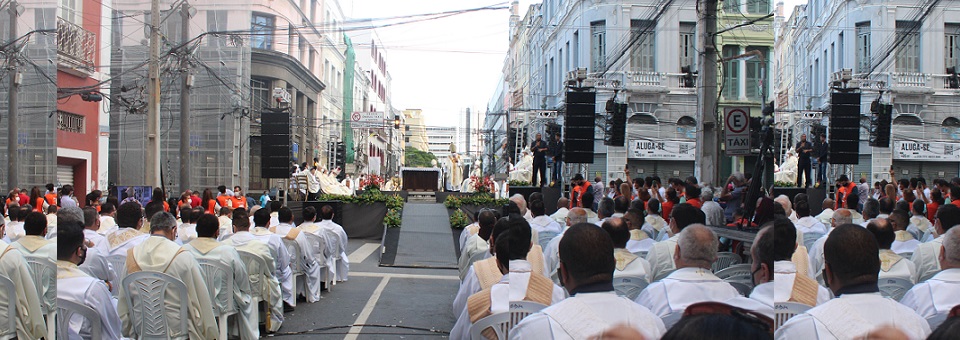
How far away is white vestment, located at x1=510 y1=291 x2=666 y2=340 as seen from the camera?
8.04ft

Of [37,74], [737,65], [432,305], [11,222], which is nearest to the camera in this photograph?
[737,65]

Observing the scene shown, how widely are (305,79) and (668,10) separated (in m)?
30.8

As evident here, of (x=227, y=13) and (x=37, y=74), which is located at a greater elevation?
(x=227, y=13)

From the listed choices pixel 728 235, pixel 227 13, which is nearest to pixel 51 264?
pixel 728 235

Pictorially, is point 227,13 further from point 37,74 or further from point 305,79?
point 305,79

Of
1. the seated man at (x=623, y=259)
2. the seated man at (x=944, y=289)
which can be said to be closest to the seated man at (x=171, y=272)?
the seated man at (x=623, y=259)

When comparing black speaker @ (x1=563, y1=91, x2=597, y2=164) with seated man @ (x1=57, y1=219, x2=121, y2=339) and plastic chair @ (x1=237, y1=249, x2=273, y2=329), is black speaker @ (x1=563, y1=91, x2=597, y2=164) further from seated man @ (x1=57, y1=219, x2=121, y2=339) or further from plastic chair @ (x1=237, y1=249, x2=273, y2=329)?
seated man @ (x1=57, y1=219, x2=121, y2=339)

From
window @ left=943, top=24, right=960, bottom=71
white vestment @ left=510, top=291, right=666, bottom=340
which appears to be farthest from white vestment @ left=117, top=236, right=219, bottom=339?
window @ left=943, top=24, right=960, bottom=71

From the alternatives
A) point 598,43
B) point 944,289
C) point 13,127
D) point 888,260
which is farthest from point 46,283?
point 598,43

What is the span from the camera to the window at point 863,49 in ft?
15.8

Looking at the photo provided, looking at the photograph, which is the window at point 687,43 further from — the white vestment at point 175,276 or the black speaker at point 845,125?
the white vestment at point 175,276

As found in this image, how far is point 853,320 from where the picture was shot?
99.0 inches

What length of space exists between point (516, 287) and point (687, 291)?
94 centimetres

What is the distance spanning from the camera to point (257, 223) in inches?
374
